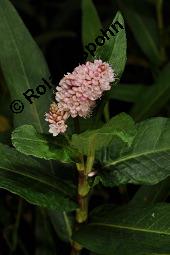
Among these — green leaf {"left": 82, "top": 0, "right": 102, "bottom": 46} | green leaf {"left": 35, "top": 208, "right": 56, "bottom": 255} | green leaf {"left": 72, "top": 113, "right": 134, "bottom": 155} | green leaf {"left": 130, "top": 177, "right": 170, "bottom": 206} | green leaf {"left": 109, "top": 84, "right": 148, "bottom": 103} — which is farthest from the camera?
green leaf {"left": 109, "top": 84, "right": 148, "bottom": 103}

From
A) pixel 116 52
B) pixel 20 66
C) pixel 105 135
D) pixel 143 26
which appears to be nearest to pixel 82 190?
pixel 105 135

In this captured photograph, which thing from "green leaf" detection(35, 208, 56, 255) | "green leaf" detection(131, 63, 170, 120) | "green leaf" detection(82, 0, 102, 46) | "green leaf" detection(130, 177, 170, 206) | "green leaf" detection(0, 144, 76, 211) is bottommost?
"green leaf" detection(35, 208, 56, 255)

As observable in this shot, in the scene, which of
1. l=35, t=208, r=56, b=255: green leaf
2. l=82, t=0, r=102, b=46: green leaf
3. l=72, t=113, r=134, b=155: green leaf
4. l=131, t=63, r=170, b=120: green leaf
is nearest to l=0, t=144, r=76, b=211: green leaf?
l=72, t=113, r=134, b=155: green leaf

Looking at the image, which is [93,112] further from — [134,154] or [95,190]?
[95,190]

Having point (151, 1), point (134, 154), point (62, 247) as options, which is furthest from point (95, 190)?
point (151, 1)

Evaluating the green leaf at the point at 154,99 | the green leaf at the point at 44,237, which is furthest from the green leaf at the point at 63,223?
the green leaf at the point at 154,99

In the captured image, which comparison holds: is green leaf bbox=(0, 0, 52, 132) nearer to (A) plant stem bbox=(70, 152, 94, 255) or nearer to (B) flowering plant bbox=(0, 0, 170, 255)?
(B) flowering plant bbox=(0, 0, 170, 255)
